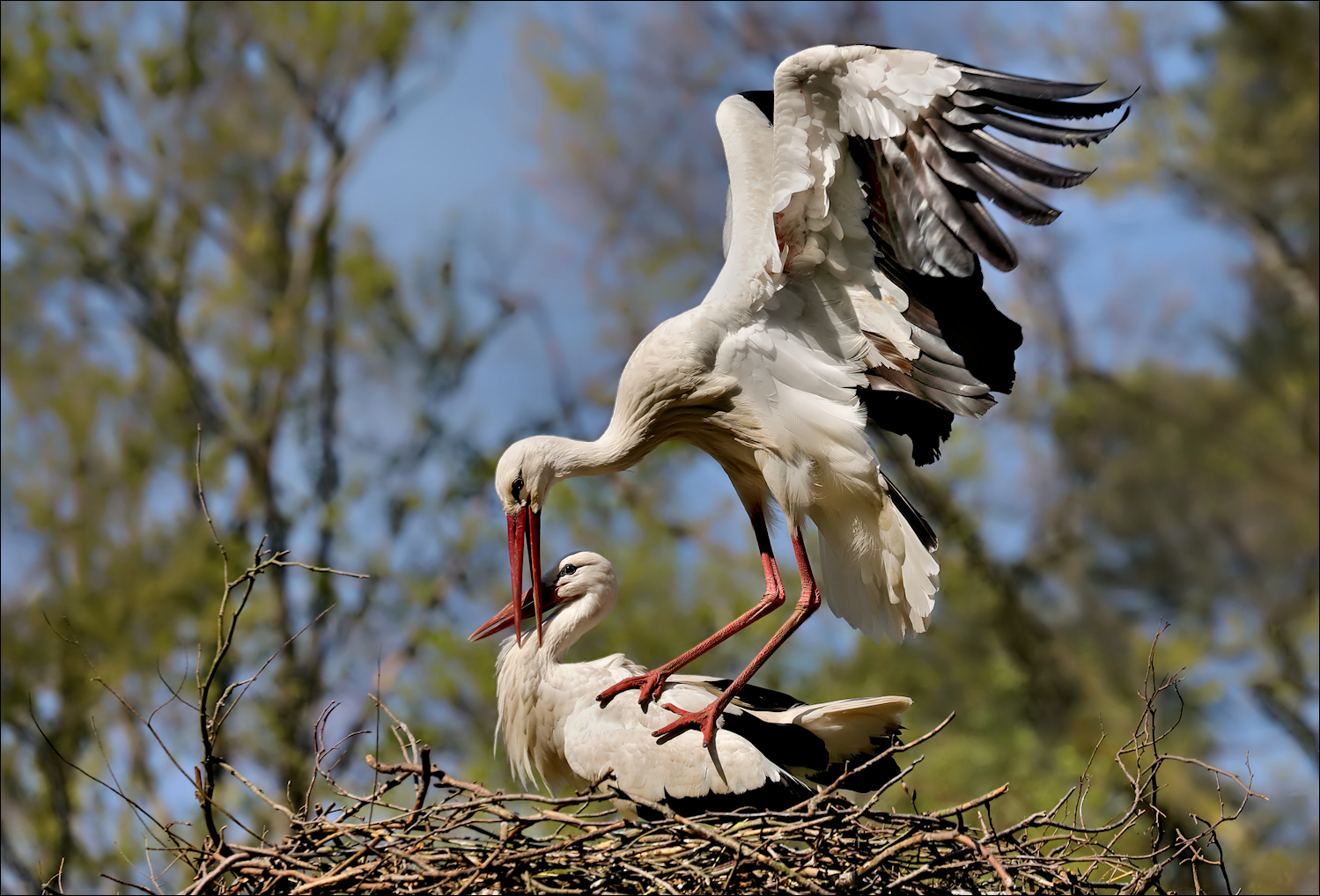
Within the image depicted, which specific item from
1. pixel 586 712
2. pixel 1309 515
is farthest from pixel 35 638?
pixel 1309 515

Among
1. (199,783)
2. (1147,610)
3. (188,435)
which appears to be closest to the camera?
(199,783)

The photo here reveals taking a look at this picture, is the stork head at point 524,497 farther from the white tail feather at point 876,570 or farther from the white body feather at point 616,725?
the white tail feather at point 876,570

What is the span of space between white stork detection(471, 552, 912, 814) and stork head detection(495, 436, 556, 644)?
0.14m

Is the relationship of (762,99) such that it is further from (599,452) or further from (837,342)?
(599,452)

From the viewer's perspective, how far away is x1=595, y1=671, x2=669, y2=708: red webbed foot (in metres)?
2.71

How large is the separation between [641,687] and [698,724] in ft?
0.57

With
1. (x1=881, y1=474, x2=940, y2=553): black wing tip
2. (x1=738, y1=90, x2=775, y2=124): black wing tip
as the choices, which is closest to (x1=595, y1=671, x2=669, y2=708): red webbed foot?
(x1=881, y1=474, x2=940, y2=553): black wing tip

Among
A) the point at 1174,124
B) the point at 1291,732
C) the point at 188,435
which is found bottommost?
the point at 1291,732

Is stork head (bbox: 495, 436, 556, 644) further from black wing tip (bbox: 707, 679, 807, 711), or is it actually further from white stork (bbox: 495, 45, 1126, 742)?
black wing tip (bbox: 707, 679, 807, 711)

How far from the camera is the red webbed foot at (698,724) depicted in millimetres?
2613

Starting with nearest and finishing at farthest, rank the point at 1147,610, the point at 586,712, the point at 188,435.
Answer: the point at 586,712 → the point at 188,435 → the point at 1147,610

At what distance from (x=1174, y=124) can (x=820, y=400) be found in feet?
27.3

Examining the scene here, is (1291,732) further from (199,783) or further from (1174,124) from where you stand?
(199,783)

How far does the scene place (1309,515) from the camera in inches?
354
